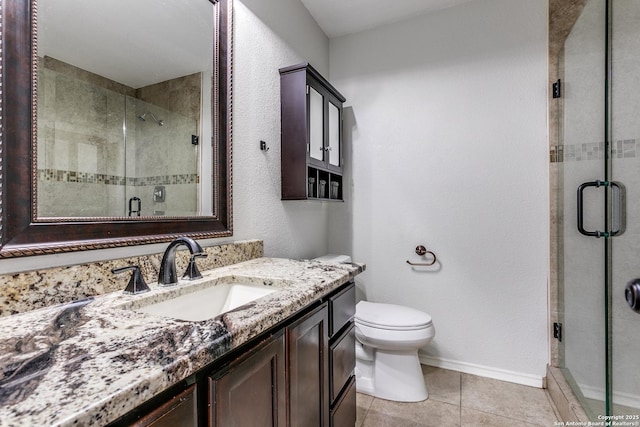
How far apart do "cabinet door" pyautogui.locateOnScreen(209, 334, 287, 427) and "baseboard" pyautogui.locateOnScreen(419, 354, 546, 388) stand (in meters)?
1.70

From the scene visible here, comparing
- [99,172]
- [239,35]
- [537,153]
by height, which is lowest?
[99,172]

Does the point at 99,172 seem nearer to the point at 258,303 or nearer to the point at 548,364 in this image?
the point at 258,303

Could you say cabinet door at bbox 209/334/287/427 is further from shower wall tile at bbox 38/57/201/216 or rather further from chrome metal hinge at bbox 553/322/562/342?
chrome metal hinge at bbox 553/322/562/342

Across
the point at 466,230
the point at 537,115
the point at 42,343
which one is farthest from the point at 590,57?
the point at 42,343

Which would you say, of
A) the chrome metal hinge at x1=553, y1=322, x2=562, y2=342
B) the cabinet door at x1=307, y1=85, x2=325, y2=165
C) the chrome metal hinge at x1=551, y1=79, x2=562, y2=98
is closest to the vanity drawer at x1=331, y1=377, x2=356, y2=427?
the cabinet door at x1=307, y1=85, x2=325, y2=165

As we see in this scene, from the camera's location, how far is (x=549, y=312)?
74.0 inches

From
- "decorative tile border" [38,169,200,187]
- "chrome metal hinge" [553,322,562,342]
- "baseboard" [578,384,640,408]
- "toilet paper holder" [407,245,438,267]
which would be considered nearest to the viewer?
"decorative tile border" [38,169,200,187]

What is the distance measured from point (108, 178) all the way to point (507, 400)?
2288 mm

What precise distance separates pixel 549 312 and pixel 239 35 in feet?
7.89

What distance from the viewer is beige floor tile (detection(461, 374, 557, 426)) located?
5.36ft

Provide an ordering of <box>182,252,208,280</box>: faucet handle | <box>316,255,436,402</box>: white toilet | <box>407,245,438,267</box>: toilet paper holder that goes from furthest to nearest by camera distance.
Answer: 1. <box>407,245,438,267</box>: toilet paper holder
2. <box>316,255,436,402</box>: white toilet
3. <box>182,252,208,280</box>: faucet handle

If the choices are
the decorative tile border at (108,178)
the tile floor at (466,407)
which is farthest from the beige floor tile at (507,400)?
the decorative tile border at (108,178)

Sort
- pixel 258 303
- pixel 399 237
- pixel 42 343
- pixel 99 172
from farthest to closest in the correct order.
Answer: pixel 399 237 → pixel 99 172 → pixel 258 303 → pixel 42 343

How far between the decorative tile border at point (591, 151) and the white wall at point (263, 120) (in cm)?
162
